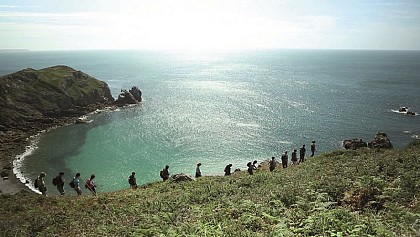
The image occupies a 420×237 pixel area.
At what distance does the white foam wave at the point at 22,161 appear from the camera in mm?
43969

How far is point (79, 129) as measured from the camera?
236 feet

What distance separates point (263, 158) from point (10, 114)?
57284 mm

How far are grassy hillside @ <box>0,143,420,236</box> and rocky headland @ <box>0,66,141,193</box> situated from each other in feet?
131

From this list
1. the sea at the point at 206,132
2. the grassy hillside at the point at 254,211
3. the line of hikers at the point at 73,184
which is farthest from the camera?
the sea at the point at 206,132

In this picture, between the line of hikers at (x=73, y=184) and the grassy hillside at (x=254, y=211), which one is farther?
the line of hikers at (x=73, y=184)

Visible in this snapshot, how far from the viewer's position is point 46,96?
81625 mm

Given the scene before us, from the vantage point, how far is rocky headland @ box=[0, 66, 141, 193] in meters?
65.1

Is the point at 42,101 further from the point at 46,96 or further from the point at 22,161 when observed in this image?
the point at 22,161

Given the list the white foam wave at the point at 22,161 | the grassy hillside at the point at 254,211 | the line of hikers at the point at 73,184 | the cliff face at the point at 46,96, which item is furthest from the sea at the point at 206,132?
the grassy hillside at the point at 254,211

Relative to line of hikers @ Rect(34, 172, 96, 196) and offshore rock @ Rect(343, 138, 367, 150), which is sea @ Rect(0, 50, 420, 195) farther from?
line of hikers @ Rect(34, 172, 96, 196)

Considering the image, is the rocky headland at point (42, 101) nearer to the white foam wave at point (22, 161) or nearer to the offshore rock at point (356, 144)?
the white foam wave at point (22, 161)

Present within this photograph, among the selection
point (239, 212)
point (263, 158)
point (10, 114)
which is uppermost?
point (239, 212)

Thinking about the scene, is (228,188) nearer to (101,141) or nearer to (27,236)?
(27,236)

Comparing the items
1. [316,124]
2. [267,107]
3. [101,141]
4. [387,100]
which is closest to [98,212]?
[101,141]
